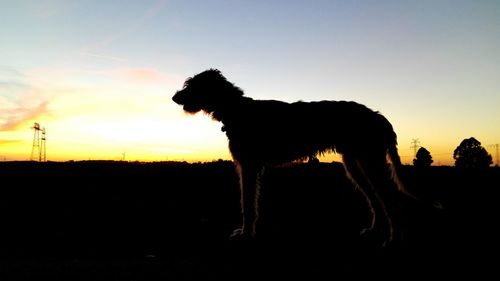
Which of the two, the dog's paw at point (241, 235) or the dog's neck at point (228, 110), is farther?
the dog's neck at point (228, 110)

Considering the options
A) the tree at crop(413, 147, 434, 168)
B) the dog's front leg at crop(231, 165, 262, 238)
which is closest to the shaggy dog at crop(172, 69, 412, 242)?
the dog's front leg at crop(231, 165, 262, 238)

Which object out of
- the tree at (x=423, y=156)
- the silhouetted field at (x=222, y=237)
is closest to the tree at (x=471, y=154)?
the tree at (x=423, y=156)

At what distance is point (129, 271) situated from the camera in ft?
11.1

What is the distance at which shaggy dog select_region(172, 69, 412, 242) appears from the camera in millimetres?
5480

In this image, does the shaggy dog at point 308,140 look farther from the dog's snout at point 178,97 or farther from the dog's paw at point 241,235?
the dog's snout at point 178,97

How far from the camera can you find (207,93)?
23.4 feet

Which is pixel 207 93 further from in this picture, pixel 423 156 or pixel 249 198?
pixel 423 156

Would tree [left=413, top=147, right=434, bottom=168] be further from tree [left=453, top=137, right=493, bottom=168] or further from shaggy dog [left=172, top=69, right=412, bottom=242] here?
shaggy dog [left=172, top=69, right=412, bottom=242]

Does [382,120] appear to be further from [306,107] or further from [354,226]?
[354,226]

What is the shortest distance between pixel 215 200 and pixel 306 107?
3.14 metres

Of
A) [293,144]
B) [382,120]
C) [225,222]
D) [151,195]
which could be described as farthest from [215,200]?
[382,120]

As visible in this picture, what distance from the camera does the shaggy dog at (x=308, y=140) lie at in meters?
5.48

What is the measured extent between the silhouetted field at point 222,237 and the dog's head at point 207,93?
178cm

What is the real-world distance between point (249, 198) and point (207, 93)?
88.9 inches
